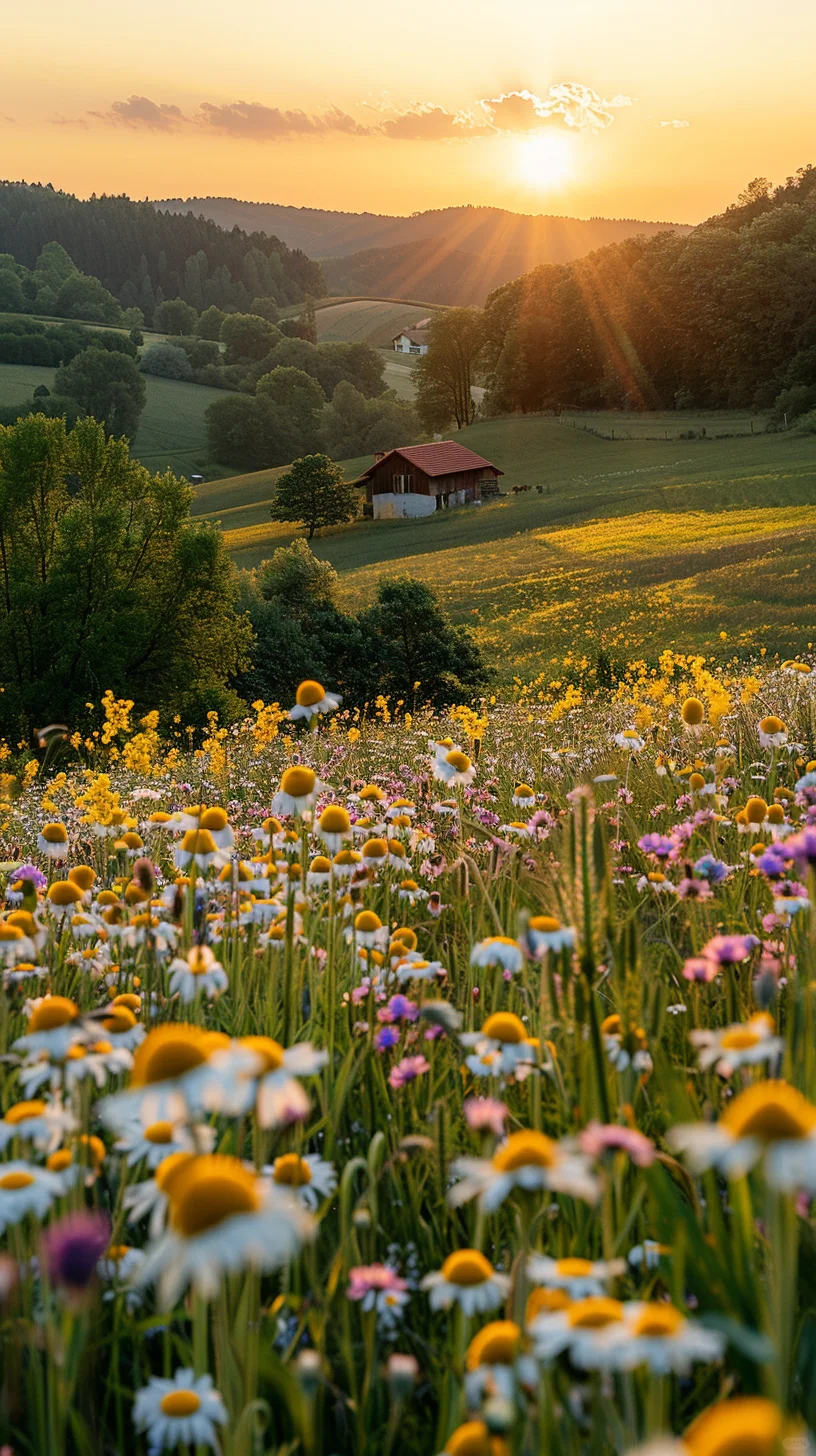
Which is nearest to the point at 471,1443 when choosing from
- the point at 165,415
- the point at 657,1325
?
the point at 657,1325

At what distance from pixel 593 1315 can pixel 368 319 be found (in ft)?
637

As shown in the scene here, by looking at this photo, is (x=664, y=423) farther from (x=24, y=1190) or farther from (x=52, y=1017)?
(x=24, y=1190)

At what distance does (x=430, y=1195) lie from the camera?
7.64ft

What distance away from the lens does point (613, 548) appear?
43.6m

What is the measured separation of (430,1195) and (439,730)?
30.8 ft

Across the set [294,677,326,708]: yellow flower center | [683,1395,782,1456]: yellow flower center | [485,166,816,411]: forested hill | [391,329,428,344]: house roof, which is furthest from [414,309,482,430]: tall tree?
[683,1395,782,1456]: yellow flower center

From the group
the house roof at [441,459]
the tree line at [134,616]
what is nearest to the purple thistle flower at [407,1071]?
the tree line at [134,616]

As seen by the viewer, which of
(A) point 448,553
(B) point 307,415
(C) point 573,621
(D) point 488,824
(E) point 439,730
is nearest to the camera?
(D) point 488,824

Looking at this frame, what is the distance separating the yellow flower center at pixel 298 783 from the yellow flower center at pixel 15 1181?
4.56 ft

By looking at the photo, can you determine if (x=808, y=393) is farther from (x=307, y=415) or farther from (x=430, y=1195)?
(x=430, y=1195)

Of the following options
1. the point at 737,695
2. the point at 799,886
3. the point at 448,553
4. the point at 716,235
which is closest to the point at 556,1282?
the point at 799,886

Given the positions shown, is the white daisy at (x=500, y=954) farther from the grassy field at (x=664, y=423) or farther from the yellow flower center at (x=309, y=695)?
the grassy field at (x=664, y=423)

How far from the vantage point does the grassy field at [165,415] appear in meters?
110

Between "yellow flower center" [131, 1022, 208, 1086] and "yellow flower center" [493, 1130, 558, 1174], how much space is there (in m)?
0.35
